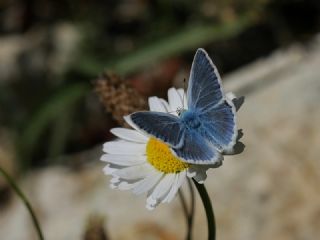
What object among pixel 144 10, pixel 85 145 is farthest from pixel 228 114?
pixel 144 10

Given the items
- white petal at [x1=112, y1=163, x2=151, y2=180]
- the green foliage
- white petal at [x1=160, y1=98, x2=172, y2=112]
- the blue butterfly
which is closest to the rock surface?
the green foliage

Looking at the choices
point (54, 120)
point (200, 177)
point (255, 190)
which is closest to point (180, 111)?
point (200, 177)

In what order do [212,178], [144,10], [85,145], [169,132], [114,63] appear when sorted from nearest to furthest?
[169,132] → [212,178] → [114,63] → [85,145] → [144,10]

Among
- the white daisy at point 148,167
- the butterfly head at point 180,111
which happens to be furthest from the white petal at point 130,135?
the butterfly head at point 180,111

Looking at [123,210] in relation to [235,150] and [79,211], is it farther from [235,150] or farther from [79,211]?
[235,150]

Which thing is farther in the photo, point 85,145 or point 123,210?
point 85,145

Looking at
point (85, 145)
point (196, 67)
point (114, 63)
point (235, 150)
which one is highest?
point (196, 67)

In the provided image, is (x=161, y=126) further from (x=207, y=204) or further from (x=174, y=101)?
(x=174, y=101)

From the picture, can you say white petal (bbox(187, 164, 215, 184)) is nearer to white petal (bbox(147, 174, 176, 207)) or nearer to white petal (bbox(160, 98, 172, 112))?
white petal (bbox(147, 174, 176, 207))
